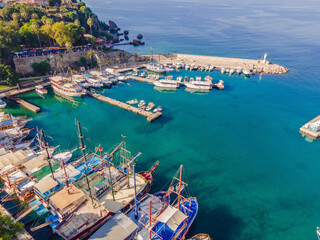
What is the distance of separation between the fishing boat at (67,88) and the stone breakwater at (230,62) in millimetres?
54224

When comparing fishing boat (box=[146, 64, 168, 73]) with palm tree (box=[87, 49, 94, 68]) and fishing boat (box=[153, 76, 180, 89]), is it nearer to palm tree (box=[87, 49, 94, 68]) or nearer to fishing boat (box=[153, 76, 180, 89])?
fishing boat (box=[153, 76, 180, 89])

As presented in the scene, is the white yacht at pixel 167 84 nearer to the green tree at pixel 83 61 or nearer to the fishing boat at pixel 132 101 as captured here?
the fishing boat at pixel 132 101

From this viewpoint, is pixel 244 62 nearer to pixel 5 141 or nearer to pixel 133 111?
pixel 133 111

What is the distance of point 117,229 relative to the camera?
30.4 m

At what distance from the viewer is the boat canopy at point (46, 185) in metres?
36.5

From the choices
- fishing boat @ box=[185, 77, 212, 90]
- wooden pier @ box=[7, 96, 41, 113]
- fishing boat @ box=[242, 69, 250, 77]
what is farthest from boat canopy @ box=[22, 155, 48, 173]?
fishing boat @ box=[242, 69, 250, 77]

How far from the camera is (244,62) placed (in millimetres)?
117438

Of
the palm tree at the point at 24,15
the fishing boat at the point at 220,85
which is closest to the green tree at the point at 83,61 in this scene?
the palm tree at the point at 24,15

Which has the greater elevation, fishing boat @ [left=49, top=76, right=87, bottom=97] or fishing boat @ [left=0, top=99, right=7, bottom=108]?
fishing boat @ [left=49, top=76, right=87, bottom=97]

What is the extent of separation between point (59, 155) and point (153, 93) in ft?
150

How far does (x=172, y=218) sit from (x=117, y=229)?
8180 millimetres

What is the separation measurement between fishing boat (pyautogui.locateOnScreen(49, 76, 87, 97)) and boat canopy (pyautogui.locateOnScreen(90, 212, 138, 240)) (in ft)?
191

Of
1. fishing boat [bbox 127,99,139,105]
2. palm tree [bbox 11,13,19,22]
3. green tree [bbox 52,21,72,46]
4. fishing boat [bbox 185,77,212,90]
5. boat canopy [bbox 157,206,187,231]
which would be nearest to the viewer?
boat canopy [bbox 157,206,187,231]

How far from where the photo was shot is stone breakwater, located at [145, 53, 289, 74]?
10975 centimetres
